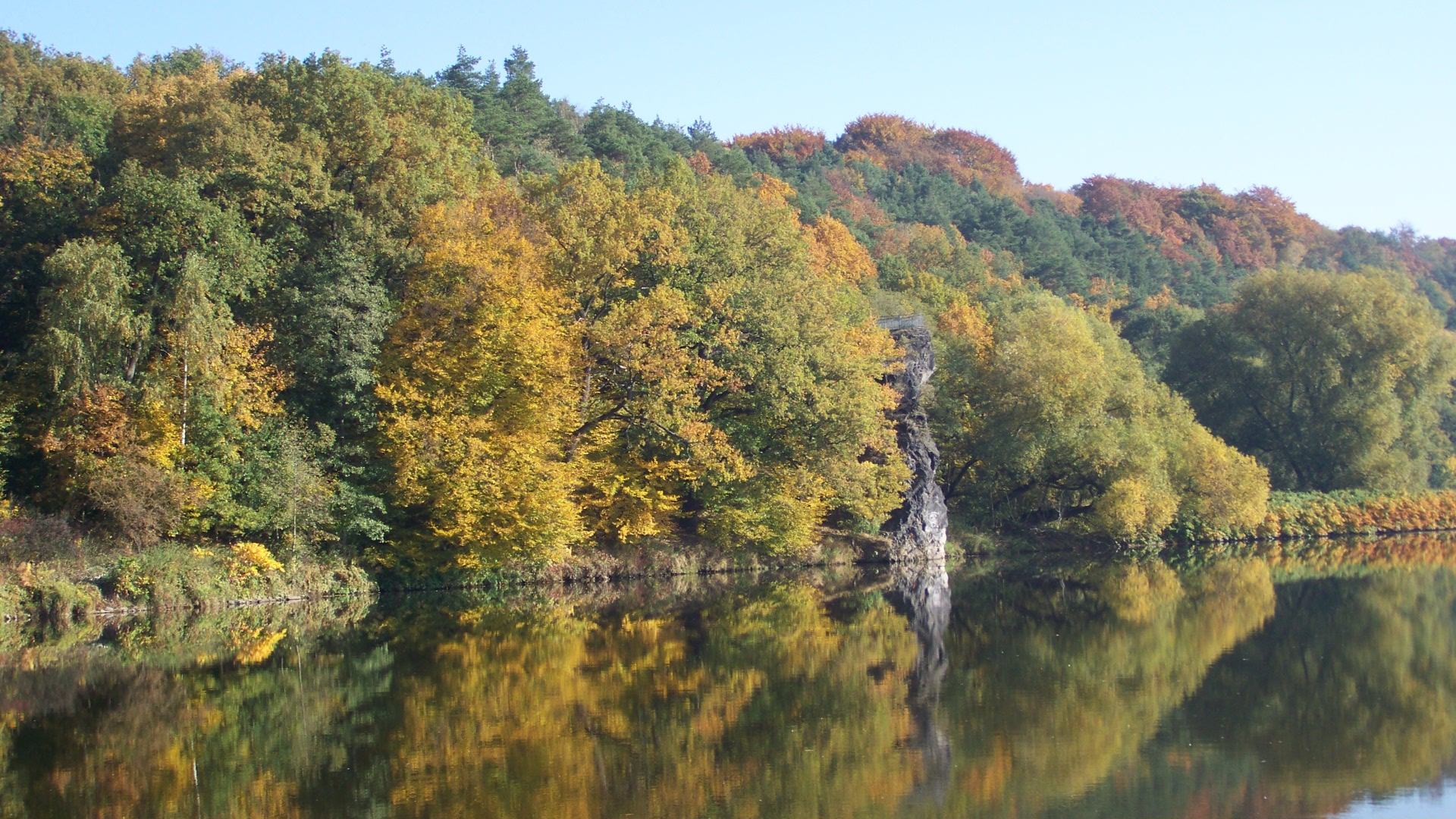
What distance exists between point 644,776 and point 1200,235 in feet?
353

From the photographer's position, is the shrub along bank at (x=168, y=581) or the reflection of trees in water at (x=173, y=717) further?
the shrub along bank at (x=168, y=581)

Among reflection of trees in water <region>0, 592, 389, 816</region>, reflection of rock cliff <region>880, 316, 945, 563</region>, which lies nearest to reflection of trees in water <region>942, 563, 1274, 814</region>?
reflection of trees in water <region>0, 592, 389, 816</region>

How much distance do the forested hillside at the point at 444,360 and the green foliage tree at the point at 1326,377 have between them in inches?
44.7

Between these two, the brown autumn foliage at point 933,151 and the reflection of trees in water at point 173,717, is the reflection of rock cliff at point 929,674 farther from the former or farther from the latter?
the brown autumn foliage at point 933,151

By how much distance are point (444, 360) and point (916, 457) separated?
754 inches

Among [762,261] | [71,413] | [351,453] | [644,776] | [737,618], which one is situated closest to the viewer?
[644,776]

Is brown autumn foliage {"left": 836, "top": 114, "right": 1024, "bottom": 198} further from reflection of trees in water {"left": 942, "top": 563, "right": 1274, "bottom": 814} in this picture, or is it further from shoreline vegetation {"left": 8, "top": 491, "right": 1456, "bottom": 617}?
reflection of trees in water {"left": 942, "top": 563, "right": 1274, "bottom": 814}

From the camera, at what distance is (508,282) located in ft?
117

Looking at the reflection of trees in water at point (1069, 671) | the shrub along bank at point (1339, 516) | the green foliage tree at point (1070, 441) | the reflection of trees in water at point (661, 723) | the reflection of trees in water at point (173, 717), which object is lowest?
the reflection of trees in water at point (173, 717)

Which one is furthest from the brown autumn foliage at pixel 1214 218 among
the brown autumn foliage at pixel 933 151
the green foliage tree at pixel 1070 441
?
the green foliage tree at pixel 1070 441

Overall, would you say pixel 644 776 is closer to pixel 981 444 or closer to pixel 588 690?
pixel 588 690

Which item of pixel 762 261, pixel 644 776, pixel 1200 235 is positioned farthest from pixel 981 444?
pixel 1200 235

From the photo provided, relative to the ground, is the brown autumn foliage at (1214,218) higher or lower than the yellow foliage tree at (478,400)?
higher

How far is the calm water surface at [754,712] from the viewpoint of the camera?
12.9 metres
